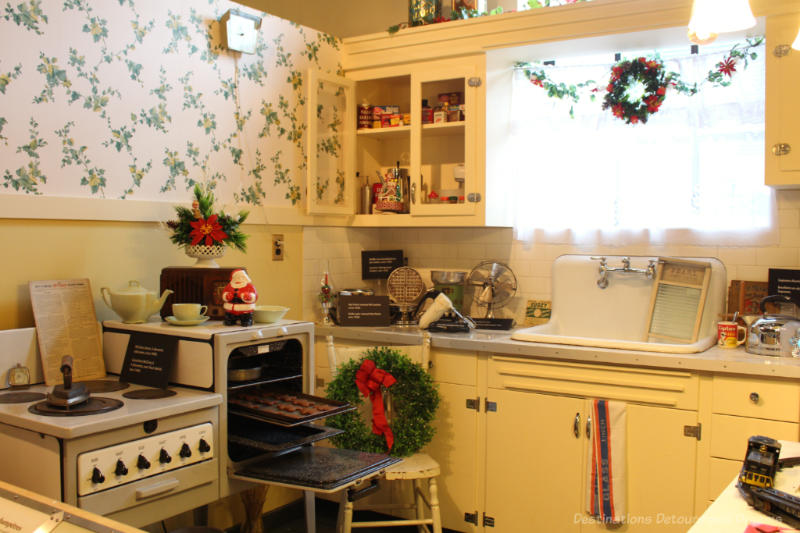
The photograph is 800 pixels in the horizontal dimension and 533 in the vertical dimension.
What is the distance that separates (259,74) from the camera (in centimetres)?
342

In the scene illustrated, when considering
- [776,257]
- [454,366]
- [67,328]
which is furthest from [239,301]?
[776,257]

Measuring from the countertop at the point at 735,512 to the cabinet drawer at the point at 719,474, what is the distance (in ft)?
3.46

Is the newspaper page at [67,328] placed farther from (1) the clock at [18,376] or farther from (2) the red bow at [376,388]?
(2) the red bow at [376,388]

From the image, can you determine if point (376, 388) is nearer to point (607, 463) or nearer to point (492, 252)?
point (607, 463)

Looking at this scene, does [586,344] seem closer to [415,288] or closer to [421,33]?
[415,288]

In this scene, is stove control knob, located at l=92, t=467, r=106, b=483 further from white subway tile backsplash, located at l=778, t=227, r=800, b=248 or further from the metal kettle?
white subway tile backsplash, located at l=778, t=227, r=800, b=248

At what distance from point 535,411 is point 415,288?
100 centimetres

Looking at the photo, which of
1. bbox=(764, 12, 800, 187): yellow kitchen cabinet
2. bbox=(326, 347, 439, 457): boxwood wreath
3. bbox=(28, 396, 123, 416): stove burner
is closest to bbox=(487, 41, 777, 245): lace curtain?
bbox=(764, 12, 800, 187): yellow kitchen cabinet

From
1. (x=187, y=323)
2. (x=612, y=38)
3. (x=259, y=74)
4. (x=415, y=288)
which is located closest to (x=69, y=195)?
(x=187, y=323)

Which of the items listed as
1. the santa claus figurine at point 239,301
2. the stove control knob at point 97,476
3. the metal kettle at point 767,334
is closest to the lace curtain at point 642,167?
the metal kettle at point 767,334

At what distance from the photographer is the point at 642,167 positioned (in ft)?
11.7

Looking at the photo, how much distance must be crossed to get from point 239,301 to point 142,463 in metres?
0.67

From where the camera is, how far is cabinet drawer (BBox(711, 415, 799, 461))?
8.82 feet

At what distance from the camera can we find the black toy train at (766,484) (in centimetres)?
152
